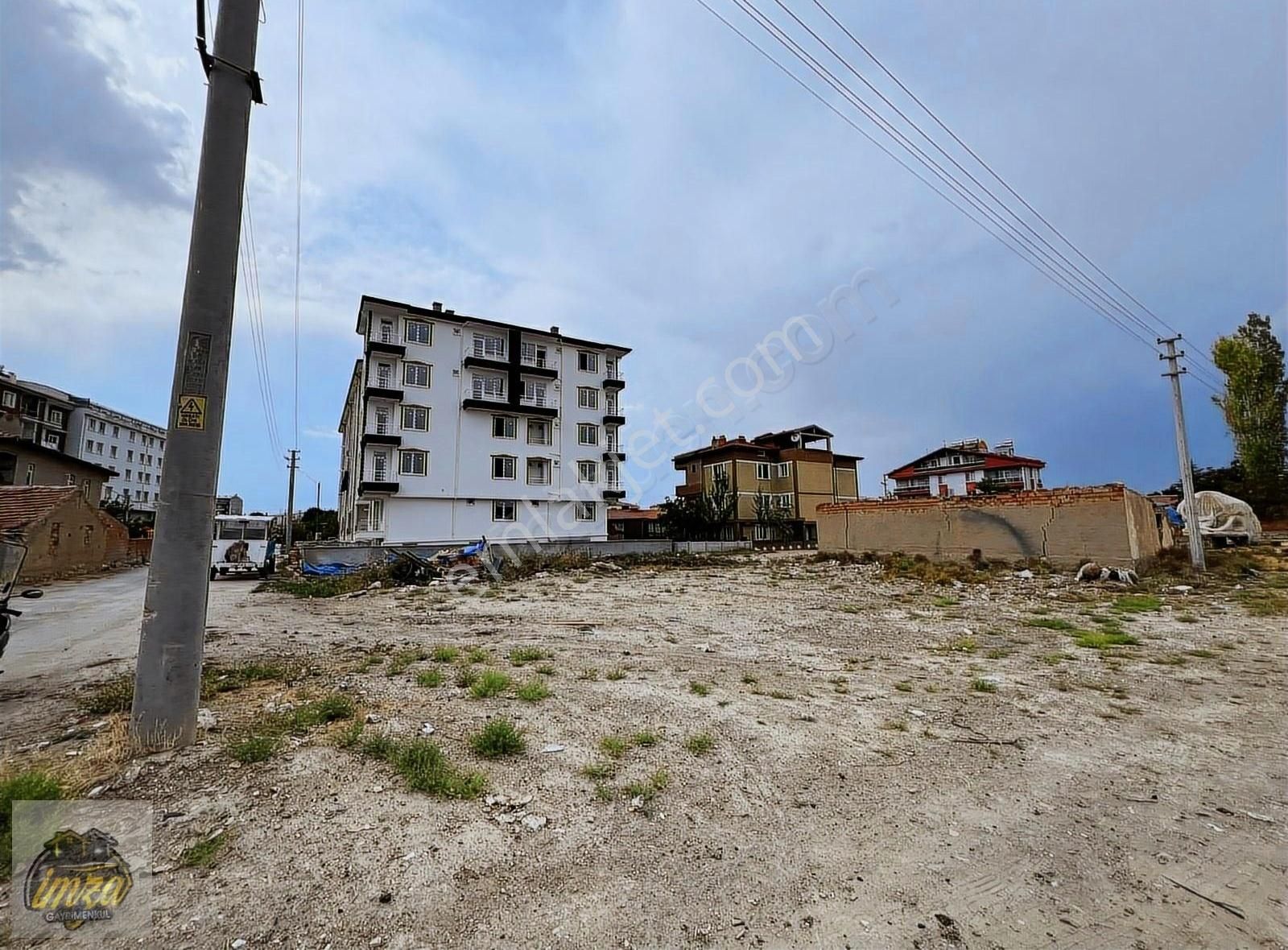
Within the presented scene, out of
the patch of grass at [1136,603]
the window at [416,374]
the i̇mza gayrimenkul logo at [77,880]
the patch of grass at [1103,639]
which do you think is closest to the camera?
the i̇mza gayrimenkul logo at [77,880]

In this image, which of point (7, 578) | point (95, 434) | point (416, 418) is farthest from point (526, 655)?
point (95, 434)

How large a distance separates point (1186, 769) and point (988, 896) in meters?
2.55

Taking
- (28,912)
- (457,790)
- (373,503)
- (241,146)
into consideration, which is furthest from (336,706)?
(373,503)

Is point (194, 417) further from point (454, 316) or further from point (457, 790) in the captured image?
point (454, 316)

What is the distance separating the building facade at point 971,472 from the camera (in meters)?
48.9

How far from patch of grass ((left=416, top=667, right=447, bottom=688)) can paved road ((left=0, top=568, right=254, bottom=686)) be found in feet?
12.2

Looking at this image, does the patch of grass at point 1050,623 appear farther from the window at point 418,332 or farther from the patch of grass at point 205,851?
the window at point 418,332

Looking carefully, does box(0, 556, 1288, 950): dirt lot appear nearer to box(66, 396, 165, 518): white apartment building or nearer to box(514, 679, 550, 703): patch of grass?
box(514, 679, 550, 703): patch of grass

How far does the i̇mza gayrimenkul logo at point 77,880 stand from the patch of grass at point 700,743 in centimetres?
303

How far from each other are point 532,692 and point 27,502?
83.2ft

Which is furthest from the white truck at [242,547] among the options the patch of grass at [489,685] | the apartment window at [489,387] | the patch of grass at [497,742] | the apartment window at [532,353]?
the patch of grass at [497,742]

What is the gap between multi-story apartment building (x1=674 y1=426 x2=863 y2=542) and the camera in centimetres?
4475

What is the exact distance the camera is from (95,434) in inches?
2239

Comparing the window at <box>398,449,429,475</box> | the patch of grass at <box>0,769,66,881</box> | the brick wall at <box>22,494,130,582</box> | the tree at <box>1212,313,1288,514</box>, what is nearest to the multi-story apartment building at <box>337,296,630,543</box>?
the window at <box>398,449,429,475</box>
